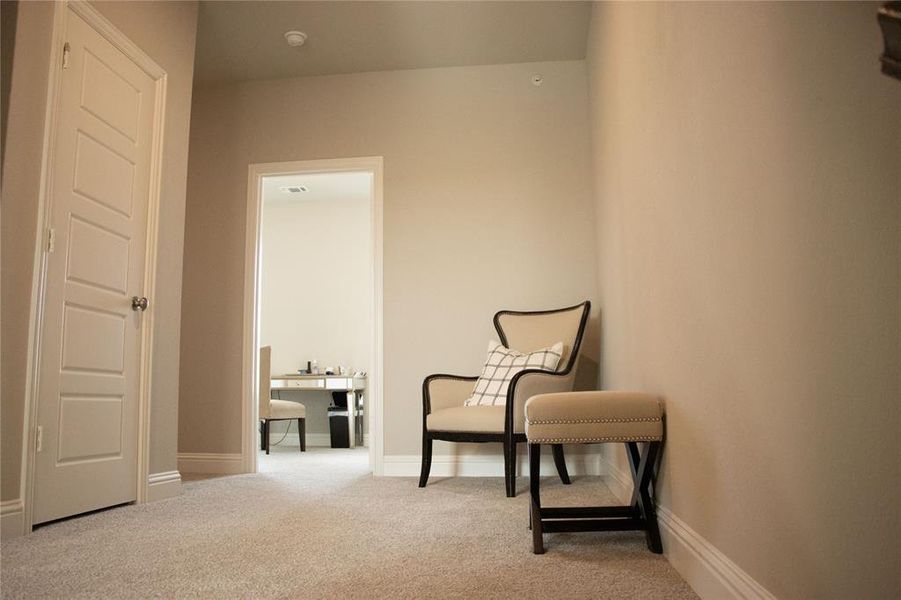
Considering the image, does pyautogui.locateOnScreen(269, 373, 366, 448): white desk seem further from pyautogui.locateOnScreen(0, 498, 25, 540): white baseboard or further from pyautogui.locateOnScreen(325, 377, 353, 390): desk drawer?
pyautogui.locateOnScreen(0, 498, 25, 540): white baseboard

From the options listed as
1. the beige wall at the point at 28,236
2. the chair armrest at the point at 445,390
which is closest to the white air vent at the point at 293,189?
the beige wall at the point at 28,236

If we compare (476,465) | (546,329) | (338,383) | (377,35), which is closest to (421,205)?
(377,35)

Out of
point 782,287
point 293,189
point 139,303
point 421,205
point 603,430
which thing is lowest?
point 603,430

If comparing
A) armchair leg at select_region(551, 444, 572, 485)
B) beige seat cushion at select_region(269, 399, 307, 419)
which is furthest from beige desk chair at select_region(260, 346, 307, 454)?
armchair leg at select_region(551, 444, 572, 485)

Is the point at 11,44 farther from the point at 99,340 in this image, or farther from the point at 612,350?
the point at 612,350

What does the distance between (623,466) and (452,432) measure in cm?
91

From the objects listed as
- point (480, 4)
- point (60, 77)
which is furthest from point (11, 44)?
point (480, 4)

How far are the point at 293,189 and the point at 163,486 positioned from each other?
4373 millimetres

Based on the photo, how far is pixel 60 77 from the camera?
265 cm

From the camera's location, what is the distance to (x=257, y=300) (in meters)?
4.41

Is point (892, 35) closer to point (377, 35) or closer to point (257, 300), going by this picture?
point (377, 35)

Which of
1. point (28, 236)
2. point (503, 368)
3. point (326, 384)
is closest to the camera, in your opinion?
point (28, 236)

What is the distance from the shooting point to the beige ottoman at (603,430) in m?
2.02

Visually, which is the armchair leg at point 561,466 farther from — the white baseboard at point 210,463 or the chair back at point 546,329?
the white baseboard at point 210,463
